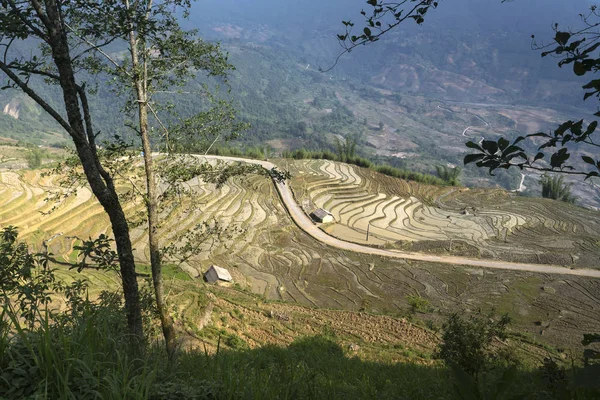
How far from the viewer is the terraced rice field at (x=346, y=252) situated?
2159 cm

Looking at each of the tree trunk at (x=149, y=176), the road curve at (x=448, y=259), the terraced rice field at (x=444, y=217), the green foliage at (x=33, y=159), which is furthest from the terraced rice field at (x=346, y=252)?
the green foliage at (x=33, y=159)

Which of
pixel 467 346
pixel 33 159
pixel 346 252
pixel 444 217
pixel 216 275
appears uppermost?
pixel 33 159

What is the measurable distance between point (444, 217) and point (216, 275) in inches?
1029

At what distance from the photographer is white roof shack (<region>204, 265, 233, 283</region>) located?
21438 mm

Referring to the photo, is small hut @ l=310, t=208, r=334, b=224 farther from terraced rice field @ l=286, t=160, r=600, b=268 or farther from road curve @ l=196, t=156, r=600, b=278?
road curve @ l=196, t=156, r=600, b=278

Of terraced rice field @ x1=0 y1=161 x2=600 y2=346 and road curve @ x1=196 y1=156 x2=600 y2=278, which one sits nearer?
terraced rice field @ x1=0 y1=161 x2=600 y2=346

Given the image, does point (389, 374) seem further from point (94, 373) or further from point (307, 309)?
point (307, 309)

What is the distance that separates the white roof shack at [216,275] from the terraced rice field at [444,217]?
38.5ft

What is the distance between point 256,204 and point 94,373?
31.9m

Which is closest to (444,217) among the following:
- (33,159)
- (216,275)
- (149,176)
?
(216,275)

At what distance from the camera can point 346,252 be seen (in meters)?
28.1

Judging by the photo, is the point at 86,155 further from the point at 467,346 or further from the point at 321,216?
the point at 321,216

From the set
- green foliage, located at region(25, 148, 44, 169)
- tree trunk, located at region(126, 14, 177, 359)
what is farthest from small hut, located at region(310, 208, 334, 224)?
green foliage, located at region(25, 148, 44, 169)

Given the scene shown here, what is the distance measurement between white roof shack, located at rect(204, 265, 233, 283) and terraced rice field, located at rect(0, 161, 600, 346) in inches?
33.7
